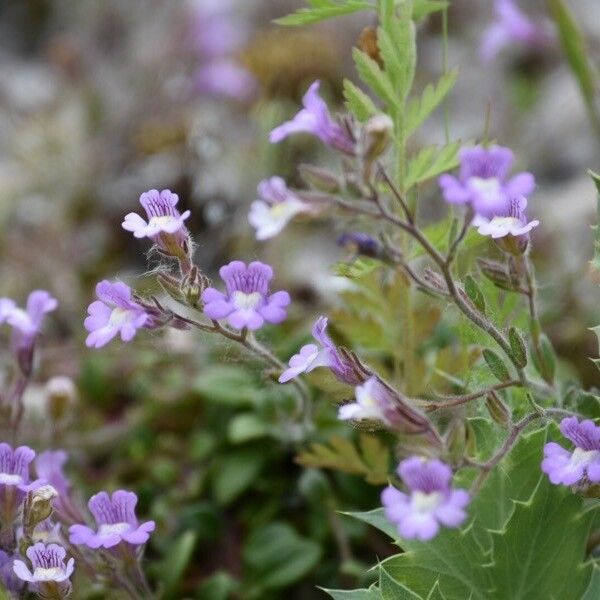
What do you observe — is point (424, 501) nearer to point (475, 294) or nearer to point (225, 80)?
point (475, 294)

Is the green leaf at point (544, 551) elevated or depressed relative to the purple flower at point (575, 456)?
depressed

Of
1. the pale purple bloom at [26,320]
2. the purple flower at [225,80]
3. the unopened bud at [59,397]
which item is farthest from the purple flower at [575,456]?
the purple flower at [225,80]

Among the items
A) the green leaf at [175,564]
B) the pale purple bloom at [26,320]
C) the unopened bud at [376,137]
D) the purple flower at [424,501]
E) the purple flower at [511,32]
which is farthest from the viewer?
the purple flower at [511,32]

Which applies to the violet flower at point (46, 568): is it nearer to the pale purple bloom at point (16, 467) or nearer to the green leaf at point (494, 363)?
the pale purple bloom at point (16, 467)

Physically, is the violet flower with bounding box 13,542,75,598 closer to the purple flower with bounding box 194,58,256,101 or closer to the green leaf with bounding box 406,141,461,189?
the green leaf with bounding box 406,141,461,189

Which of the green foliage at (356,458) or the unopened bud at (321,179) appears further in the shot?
the green foliage at (356,458)

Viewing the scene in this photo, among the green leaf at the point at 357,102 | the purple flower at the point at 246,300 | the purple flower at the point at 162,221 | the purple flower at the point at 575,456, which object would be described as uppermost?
the green leaf at the point at 357,102
